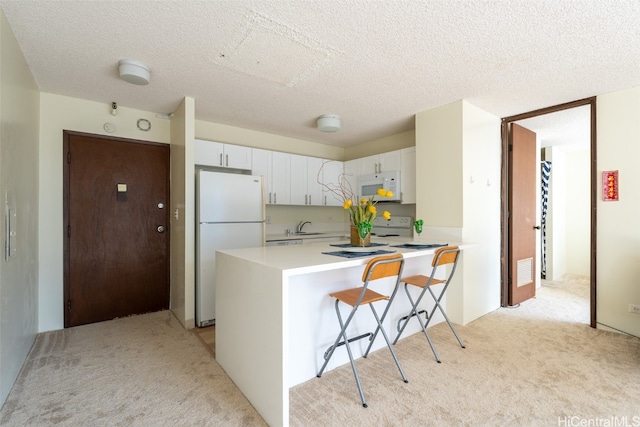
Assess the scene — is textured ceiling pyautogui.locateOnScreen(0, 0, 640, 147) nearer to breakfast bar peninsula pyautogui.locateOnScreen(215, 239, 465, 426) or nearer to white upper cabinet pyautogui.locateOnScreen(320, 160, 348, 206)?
breakfast bar peninsula pyautogui.locateOnScreen(215, 239, 465, 426)

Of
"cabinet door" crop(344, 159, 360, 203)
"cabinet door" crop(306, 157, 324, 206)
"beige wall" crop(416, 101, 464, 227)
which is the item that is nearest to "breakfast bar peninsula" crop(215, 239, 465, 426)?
"beige wall" crop(416, 101, 464, 227)

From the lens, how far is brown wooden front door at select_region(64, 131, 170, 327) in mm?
3045

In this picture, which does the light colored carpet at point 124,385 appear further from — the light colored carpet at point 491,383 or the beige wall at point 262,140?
the beige wall at point 262,140

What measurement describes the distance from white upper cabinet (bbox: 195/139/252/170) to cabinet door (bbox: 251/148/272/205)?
69 mm

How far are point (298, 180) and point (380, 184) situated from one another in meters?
1.20

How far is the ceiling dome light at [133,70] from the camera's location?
88.6 inches

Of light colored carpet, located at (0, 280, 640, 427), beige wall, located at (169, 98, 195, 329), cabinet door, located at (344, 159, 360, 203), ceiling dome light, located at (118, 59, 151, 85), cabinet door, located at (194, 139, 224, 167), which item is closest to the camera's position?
light colored carpet, located at (0, 280, 640, 427)

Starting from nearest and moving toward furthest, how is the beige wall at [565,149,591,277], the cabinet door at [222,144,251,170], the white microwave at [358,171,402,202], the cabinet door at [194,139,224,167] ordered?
the cabinet door at [194,139,224,167] < the cabinet door at [222,144,251,170] < the white microwave at [358,171,402,202] < the beige wall at [565,149,591,277]

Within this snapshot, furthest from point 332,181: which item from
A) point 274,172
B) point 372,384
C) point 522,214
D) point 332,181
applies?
point 372,384

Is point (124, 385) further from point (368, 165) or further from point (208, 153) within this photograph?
point (368, 165)

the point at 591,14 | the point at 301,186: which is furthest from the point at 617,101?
the point at 301,186

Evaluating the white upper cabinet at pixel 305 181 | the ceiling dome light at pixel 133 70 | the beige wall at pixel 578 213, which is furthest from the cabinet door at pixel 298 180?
the beige wall at pixel 578 213

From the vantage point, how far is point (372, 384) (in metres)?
1.99

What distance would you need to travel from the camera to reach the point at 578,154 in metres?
5.20
